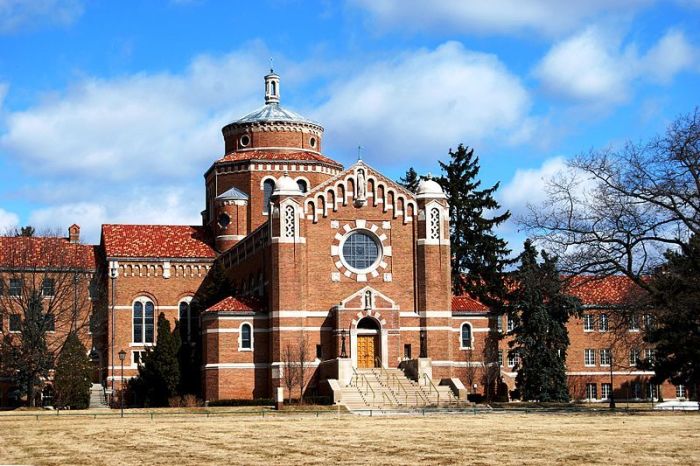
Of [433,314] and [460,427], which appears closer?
[460,427]

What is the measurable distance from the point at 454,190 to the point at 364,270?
21.3 meters

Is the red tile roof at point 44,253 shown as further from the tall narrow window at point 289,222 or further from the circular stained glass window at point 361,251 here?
the circular stained glass window at point 361,251

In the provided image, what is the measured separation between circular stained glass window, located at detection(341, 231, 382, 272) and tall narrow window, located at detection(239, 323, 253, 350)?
663 centimetres

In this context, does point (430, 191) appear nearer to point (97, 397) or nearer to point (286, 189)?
point (286, 189)

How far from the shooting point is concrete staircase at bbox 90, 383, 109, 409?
249 feet

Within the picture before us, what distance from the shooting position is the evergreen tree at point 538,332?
7175 cm

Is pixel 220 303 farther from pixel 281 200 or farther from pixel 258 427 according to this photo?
pixel 258 427

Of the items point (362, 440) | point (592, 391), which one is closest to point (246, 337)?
point (592, 391)

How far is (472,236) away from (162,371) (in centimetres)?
2659

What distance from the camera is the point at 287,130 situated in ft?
279

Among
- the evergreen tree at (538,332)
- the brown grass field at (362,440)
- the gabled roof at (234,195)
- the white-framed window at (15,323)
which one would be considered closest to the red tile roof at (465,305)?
the evergreen tree at (538,332)

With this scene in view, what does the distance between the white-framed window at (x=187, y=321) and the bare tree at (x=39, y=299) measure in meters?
6.14

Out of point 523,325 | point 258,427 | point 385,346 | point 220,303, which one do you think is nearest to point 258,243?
point 220,303

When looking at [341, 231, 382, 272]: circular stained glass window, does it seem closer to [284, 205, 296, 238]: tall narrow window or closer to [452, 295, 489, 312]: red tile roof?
[284, 205, 296, 238]: tall narrow window
